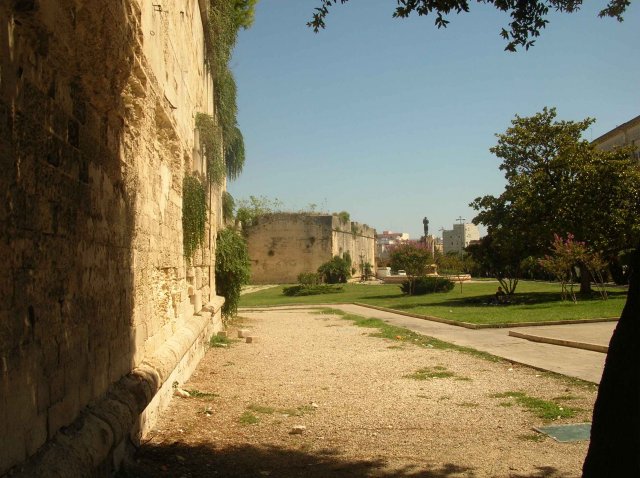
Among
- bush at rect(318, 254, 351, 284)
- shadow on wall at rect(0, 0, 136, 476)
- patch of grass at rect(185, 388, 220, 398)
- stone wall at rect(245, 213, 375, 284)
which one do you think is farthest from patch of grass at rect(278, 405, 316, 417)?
stone wall at rect(245, 213, 375, 284)

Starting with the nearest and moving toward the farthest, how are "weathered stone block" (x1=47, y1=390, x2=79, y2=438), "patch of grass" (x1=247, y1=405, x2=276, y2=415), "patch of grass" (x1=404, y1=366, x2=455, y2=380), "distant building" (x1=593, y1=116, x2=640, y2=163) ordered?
1. "weathered stone block" (x1=47, y1=390, x2=79, y2=438)
2. "patch of grass" (x1=247, y1=405, x2=276, y2=415)
3. "patch of grass" (x1=404, y1=366, x2=455, y2=380)
4. "distant building" (x1=593, y1=116, x2=640, y2=163)

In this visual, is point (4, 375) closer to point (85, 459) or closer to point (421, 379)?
point (85, 459)

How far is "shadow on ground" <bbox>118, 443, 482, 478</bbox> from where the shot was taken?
4508mm

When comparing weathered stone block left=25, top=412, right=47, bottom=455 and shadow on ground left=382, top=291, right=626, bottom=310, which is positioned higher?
weathered stone block left=25, top=412, right=47, bottom=455

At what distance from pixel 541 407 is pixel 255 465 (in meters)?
3.17

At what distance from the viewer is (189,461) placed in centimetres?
482

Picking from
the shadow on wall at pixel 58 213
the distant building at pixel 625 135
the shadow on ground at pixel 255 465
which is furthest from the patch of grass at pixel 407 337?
the distant building at pixel 625 135

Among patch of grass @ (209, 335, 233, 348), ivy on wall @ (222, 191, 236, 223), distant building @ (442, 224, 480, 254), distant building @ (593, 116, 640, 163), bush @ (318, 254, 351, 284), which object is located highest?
distant building @ (593, 116, 640, 163)

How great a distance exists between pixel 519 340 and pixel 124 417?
9.82 metres

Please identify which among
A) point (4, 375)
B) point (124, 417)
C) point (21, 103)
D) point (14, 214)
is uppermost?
point (21, 103)

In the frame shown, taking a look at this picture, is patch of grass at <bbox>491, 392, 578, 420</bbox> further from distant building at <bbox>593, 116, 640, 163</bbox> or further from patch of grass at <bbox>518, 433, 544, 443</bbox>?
distant building at <bbox>593, 116, 640, 163</bbox>

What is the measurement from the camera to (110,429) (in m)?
3.35

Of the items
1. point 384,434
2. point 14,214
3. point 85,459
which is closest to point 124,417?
point 85,459

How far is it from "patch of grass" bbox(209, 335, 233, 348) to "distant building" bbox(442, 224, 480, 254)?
323 feet
